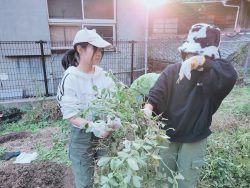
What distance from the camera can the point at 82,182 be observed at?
73.5 inches

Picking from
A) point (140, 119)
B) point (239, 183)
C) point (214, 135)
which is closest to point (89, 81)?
point (140, 119)

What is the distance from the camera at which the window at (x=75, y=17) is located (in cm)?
496

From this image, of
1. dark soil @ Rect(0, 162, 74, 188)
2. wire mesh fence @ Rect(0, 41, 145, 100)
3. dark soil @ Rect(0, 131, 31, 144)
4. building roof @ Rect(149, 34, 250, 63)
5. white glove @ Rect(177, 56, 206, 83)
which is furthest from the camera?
building roof @ Rect(149, 34, 250, 63)

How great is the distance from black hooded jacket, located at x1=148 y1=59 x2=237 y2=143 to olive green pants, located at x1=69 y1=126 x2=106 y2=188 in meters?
0.55

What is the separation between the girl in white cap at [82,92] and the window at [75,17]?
3.52m

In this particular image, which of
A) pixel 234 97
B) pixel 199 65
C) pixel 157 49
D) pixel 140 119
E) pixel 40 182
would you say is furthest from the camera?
pixel 157 49

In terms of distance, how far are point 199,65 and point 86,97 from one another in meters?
0.82

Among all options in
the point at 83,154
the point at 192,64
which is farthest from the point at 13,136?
the point at 192,64

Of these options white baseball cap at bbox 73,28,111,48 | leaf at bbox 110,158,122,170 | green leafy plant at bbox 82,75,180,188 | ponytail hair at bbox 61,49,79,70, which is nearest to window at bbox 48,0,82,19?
ponytail hair at bbox 61,49,79,70

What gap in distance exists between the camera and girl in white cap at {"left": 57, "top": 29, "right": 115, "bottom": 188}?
1.63m

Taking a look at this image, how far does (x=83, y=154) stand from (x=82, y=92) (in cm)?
50

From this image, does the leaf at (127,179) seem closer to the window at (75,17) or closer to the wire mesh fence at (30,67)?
the wire mesh fence at (30,67)

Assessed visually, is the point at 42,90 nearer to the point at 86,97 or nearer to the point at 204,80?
the point at 86,97

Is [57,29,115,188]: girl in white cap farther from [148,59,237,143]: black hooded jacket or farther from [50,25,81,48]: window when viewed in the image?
[50,25,81,48]: window
